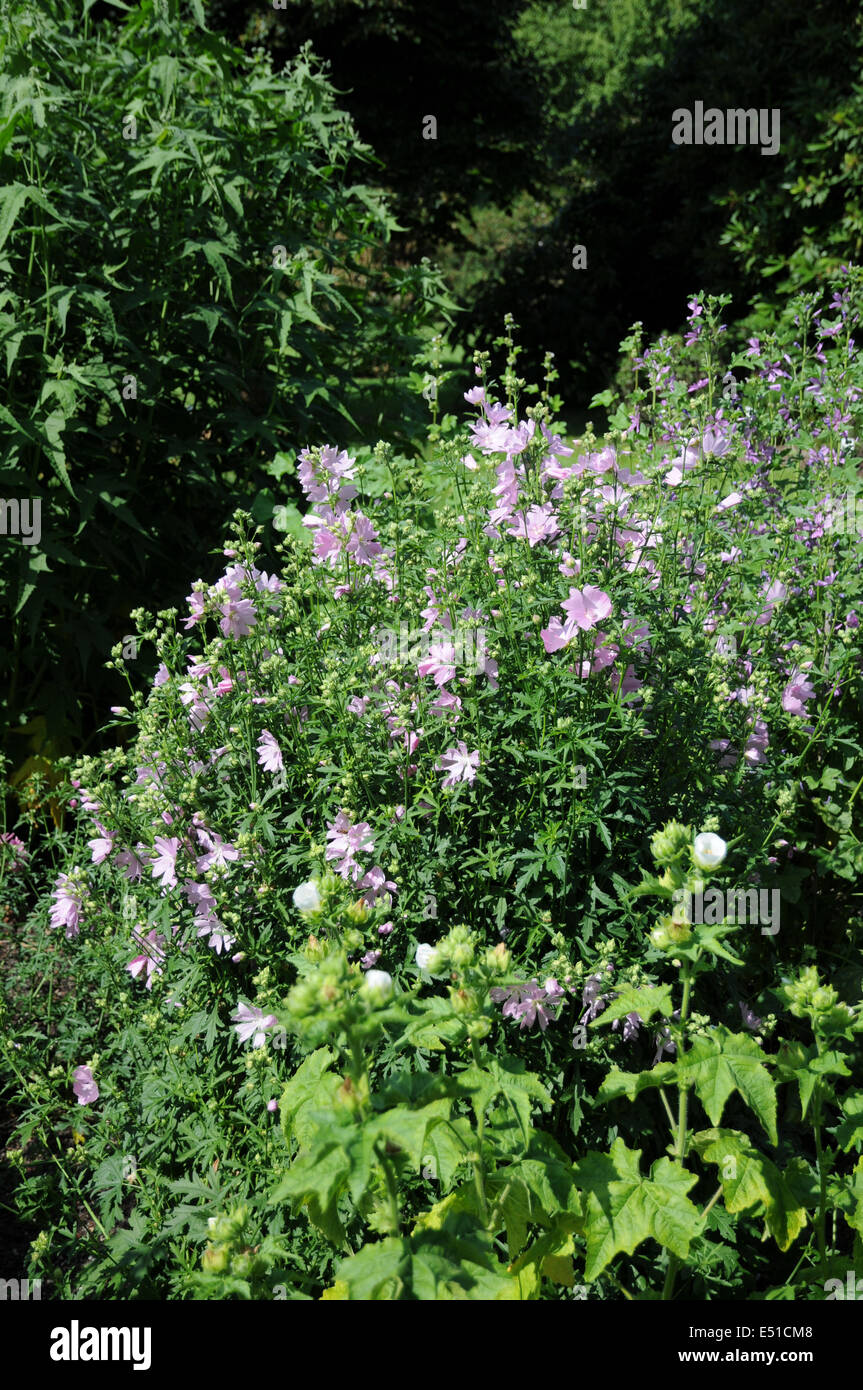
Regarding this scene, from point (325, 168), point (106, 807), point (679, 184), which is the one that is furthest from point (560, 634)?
point (679, 184)

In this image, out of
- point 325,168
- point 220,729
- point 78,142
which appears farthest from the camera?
point 325,168

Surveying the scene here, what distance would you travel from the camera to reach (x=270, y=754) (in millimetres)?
2492

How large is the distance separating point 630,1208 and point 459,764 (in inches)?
35.3

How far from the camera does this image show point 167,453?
13.6 feet

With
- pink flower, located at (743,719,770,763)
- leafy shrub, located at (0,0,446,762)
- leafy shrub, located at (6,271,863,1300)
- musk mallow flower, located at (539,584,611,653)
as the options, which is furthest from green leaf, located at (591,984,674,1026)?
leafy shrub, located at (0,0,446,762)

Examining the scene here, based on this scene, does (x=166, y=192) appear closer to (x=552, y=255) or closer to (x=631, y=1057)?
(x=631, y=1057)

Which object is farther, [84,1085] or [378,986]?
[84,1085]

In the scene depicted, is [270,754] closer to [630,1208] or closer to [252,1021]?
[252,1021]

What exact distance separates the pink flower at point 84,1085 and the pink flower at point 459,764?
1.14 metres

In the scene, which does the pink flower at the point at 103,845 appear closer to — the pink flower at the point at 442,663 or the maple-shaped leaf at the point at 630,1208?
the pink flower at the point at 442,663

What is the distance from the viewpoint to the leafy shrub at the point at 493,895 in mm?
1862

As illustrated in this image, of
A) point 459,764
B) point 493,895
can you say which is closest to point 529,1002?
point 493,895

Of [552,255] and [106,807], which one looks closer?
[106,807]
